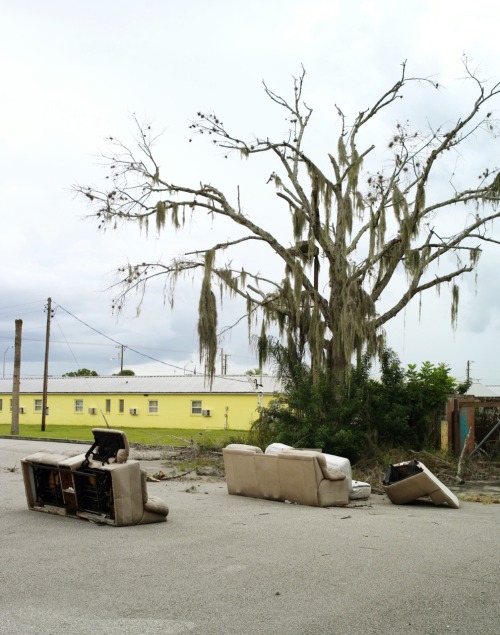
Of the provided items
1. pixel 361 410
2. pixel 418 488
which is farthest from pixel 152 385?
pixel 418 488

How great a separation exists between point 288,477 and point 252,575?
5.71 metres

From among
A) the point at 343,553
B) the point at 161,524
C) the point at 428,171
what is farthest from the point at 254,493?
the point at 428,171

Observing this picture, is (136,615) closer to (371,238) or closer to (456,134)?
(371,238)

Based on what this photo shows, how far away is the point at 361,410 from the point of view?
19484 millimetres

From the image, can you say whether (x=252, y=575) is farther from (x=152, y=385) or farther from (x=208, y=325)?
(x=152, y=385)

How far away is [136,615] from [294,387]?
50.0ft

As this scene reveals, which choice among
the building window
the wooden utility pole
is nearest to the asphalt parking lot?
the wooden utility pole

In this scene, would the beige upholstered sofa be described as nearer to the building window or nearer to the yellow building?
the yellow building

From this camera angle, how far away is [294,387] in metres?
20.7

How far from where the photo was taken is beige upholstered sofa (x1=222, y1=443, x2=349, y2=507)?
12.3 meters

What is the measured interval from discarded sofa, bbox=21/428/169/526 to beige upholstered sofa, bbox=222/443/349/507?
115 inches

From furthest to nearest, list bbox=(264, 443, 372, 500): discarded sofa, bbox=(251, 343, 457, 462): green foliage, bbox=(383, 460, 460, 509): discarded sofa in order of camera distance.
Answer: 1. bbox=(251, 343, 457, 462): green foliage
2. bbox=(264, 443, 372, 500): discarded sofa
3. bbox=(383, 460, 460, 509): discarded sofa

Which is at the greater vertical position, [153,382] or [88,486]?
[153,382]

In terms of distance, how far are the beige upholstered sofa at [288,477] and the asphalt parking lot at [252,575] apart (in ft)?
3.58
